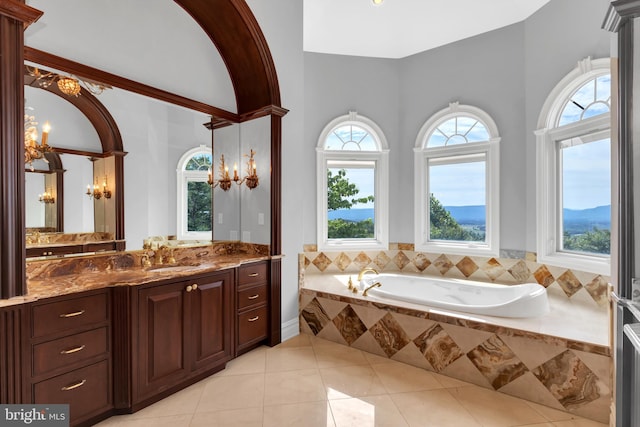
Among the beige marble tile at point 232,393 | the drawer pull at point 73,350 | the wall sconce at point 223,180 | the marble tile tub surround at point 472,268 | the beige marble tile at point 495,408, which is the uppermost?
the wall sconce at point 223,180

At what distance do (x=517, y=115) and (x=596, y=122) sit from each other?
31.3 inches

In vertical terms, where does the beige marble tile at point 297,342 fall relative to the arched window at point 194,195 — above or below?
below

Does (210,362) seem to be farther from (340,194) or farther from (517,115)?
(517,115)

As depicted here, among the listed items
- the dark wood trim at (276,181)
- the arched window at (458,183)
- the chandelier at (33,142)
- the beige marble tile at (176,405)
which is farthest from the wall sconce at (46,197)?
the arched window at (458,183)

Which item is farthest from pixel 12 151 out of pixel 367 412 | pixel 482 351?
pixel 482 351

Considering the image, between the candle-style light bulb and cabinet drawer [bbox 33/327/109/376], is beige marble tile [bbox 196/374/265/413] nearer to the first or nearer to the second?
cabinet drawer [bbox 33/327/109/376]

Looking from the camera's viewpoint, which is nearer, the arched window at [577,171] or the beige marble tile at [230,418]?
the beige marble tile at [230,418]

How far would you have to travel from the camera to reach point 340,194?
4129 millimetres

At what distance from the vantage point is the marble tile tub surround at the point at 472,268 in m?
2.71

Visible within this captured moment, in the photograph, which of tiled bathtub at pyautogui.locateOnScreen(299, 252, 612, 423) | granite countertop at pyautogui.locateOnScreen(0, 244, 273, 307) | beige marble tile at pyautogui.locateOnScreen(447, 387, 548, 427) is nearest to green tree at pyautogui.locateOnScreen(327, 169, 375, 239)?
tiled bathtub at pyautogui.locateOnScreen(299, 252, 612, 423)

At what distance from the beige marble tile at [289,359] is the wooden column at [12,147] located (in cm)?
169

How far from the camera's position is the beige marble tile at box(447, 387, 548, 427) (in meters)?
1.82

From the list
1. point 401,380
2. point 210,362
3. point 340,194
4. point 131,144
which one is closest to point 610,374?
point 401,380

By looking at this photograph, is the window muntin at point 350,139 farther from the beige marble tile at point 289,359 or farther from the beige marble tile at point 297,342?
the beige marble tile at point 289,359
